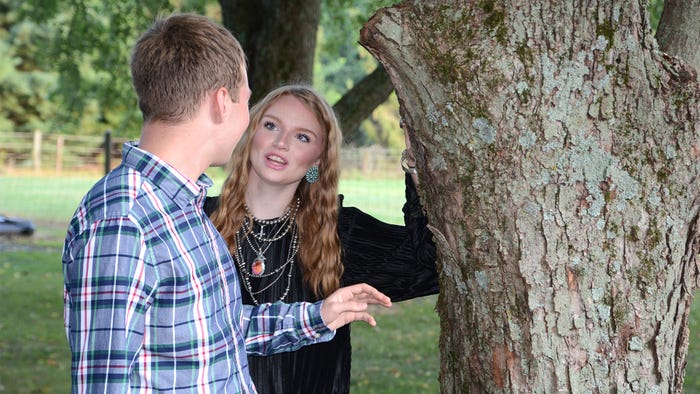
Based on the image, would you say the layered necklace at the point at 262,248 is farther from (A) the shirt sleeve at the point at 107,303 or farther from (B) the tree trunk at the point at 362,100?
(B) the tree trunk at the point at 362,100

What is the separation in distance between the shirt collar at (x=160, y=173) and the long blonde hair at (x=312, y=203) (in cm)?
135

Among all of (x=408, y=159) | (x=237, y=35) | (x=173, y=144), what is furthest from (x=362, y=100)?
(x=173, y=144)

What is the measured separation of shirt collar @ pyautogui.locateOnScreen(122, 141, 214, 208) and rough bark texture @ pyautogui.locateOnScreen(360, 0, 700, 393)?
630mm

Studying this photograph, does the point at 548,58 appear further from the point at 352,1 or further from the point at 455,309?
the point at 352,1

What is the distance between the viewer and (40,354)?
8.29m

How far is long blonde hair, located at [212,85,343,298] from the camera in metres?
3.29

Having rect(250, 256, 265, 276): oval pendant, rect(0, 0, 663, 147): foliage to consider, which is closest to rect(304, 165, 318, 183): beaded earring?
rect(250, 256, 265, 276): oval pendant

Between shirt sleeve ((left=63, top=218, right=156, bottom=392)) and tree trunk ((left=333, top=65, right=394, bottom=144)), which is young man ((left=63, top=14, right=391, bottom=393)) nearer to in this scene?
shirt sleeve ((left=63, top=218, right=156, bottom=392))

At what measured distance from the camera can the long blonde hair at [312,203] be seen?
329 cm

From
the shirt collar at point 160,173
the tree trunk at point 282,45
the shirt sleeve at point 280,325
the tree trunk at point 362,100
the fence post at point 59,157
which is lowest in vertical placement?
the shirt sleeve at point 280,325

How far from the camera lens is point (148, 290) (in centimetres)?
179

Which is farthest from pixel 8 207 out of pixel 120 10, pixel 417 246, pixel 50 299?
pixel 417 246

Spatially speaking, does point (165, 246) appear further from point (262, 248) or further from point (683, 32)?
point (683, 32)

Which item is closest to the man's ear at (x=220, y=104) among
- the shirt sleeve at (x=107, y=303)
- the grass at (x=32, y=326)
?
the shirt sleeve at (x=107, y=303)
